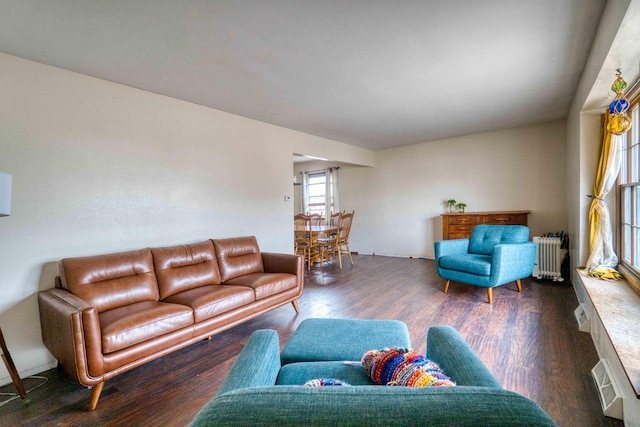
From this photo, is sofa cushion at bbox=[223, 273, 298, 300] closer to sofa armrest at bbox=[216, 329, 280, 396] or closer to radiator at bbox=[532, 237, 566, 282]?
sofa armrest at bbox=[216, 329, 280, 396]

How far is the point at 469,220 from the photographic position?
16.9 ft

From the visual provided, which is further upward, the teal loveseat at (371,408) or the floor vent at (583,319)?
the teal loveseat at (371,408)

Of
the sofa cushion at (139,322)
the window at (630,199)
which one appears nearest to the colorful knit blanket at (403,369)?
the sofa cushion at (139,322)

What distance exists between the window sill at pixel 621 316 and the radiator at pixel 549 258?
5.28 feet

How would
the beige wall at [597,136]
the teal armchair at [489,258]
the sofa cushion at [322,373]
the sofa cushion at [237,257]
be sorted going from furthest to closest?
the teal armchair at [489,258]
the sofa cushion at [237,257]
the beige wall at [597,136]
the sofa cushion at [322,373]

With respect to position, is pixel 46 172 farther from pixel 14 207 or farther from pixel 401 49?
pixel 401 49

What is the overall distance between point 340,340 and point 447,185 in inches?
199

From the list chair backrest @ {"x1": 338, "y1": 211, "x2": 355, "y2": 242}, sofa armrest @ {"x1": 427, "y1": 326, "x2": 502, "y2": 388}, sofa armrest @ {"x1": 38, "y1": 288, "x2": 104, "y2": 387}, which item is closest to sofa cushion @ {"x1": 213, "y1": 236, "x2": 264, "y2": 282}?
sofa armrest @ {"x1": 38, "y1": 288, "x2": 104, "y2": 387}

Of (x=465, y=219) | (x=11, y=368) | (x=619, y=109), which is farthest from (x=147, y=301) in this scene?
(x=465, y=219)

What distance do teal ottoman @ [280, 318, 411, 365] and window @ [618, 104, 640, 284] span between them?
2.23 meters

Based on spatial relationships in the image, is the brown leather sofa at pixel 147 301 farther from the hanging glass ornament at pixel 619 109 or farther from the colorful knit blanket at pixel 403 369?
the hanging glass ornament at pixel 619 109

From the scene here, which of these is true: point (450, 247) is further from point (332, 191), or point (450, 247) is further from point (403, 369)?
point (332, 191)

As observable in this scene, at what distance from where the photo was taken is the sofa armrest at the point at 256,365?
2.71ft

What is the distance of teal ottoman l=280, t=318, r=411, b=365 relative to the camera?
1405mm
